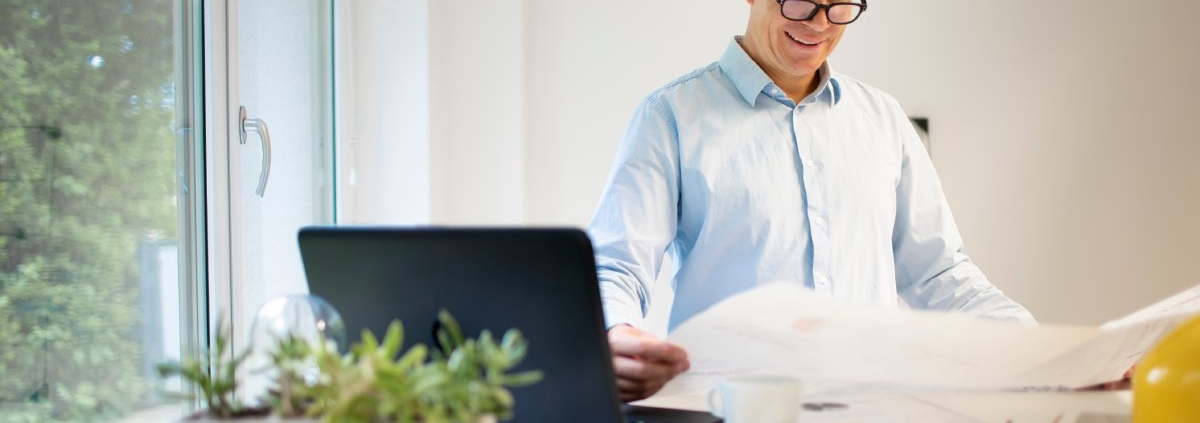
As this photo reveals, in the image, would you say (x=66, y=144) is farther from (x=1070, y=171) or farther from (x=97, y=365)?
(x=1070, y=171)

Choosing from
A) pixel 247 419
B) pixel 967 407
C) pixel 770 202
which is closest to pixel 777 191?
pixel 770 202

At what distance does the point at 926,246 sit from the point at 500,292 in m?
1.15

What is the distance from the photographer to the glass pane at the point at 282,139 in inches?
93.9

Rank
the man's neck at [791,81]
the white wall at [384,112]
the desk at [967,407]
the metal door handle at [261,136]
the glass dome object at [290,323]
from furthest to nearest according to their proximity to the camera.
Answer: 1. the white wall at [384,112]
2. the metal door handle at [261,136]
3. the man's neck at [791,81]
4. the desk at [967,407]
5. the glass dome object at [290,323]

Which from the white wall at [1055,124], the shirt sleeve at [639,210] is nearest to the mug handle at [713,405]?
the shirt sleeve at [639,210]

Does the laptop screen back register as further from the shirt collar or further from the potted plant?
the shirt collar

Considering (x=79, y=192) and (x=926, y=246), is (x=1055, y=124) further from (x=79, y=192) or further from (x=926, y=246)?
(x=79, y=192)

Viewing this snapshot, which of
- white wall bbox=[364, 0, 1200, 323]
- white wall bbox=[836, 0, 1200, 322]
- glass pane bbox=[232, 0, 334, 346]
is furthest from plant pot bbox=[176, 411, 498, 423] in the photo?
white wall bbox=[836, 0, 1200, 322]

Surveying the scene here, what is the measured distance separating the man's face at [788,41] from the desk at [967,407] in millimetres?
645

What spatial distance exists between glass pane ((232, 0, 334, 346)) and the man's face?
1094 millimetres

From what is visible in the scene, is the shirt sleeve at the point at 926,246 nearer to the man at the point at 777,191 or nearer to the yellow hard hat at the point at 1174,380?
the man at the point at 777,191

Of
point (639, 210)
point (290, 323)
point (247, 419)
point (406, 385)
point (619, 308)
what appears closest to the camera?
point (406, 385)

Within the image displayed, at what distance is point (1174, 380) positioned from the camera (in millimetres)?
926

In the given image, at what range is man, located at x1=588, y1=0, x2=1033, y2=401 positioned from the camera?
1.79m
